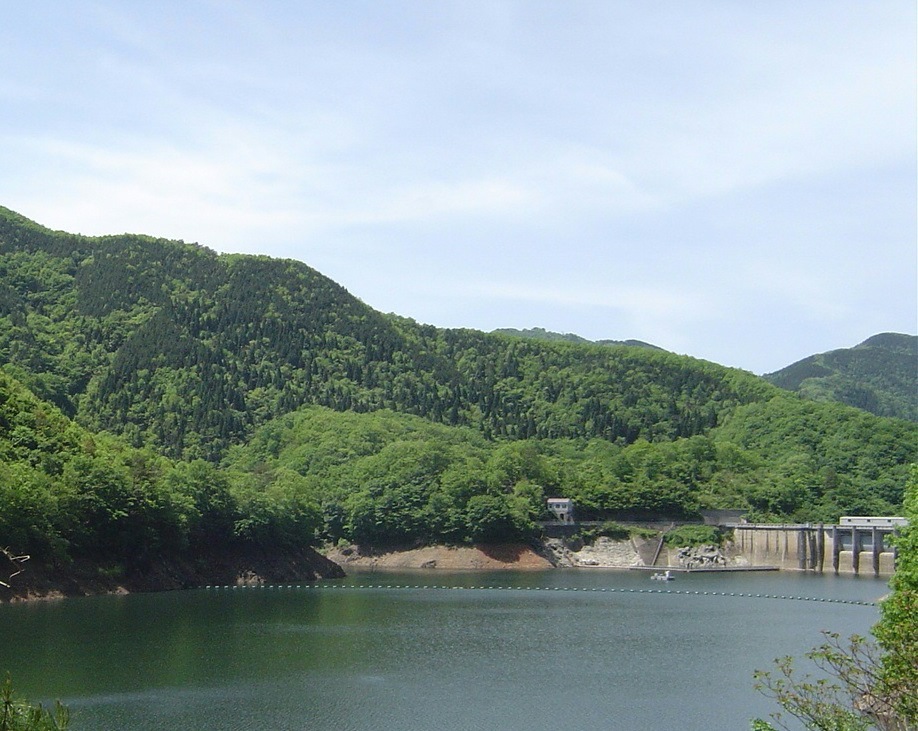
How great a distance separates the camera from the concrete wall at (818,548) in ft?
425

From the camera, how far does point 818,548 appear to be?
5335 inches

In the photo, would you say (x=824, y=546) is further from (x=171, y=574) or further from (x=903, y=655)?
(x=903, y=655)

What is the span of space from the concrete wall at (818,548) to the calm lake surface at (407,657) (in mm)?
34266

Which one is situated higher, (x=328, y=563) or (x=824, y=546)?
(x=824, y=546)

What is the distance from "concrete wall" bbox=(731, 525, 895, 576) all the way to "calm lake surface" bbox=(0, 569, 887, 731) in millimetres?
34266

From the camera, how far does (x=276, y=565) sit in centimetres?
10919

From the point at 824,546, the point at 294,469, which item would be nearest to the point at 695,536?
the point at 824,546

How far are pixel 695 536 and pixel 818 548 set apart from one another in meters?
14.6

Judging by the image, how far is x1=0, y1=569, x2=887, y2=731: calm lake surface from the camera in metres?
47.1

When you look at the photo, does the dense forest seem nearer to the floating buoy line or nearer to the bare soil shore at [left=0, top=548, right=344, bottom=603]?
the bare soil shore at [left=0, top=548, right=344, bottom=603]

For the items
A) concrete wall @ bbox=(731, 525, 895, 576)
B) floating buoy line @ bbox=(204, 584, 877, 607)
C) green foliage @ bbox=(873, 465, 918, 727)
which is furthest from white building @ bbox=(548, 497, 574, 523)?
green foliage @ bbox=(873, 465, 918, 727)

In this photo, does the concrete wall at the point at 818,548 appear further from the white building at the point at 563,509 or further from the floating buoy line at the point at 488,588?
the floating buoy line at the point at 488,588

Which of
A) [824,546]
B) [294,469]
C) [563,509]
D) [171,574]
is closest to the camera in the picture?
[171,574]

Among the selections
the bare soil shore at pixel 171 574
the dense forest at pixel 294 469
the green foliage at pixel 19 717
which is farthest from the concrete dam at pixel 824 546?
the green foliage at pixel 19 717
